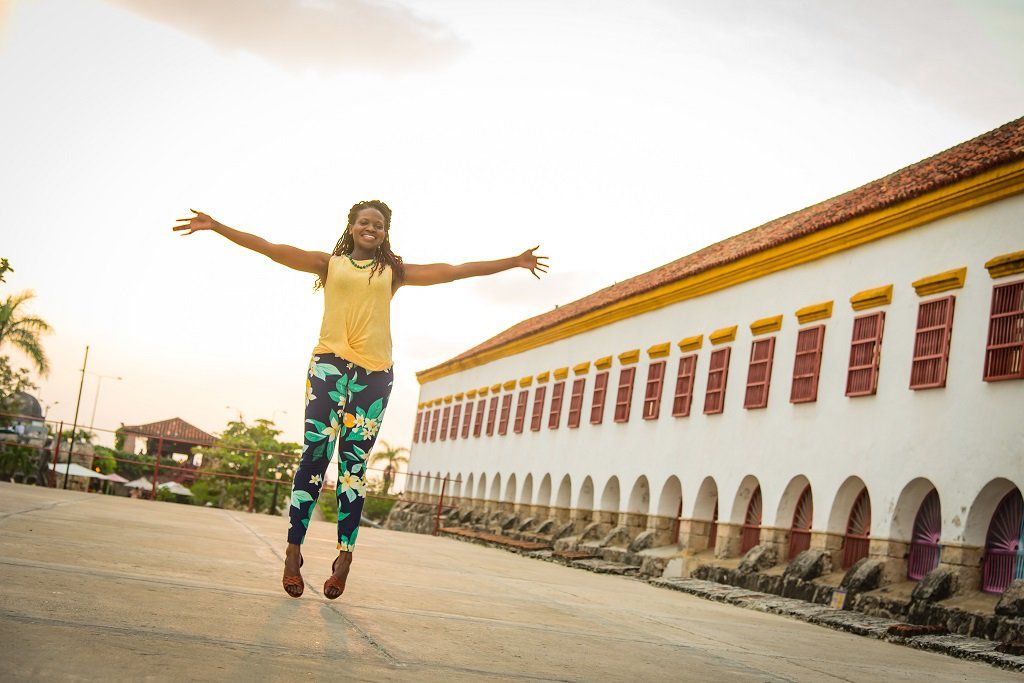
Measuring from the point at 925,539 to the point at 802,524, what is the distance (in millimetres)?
3687

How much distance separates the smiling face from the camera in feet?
21.9

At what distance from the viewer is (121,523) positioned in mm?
10562

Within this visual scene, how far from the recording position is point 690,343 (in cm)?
2548

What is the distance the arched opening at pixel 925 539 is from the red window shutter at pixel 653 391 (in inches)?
395

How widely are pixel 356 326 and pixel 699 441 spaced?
1849 cm

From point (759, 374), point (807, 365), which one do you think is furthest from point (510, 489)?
point (807, 365)

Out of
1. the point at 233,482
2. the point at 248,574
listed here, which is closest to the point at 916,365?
the point at 248,574

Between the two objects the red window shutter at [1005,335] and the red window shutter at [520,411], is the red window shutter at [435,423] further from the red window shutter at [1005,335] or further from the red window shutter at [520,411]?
the red window shutter at [1005,335]

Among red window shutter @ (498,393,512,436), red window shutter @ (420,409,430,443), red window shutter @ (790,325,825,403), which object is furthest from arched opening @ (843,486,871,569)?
red window shutter @ (420,409,430,443)

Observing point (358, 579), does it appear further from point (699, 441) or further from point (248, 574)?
point (699, 441)

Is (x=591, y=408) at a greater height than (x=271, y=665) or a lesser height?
greater

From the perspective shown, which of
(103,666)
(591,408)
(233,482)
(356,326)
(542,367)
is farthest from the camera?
(233,482)

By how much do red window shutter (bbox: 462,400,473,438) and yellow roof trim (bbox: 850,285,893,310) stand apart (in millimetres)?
26923

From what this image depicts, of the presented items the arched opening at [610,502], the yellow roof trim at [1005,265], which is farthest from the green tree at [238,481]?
the yellow roof trim at [1005,265]
